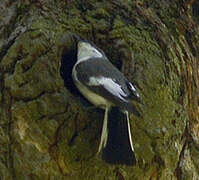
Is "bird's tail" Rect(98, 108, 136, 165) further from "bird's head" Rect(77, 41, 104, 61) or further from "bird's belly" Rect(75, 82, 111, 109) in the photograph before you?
"bird's head" Rect(77, 41, 104, 61)

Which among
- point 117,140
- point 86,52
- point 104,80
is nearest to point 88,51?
point 86,52

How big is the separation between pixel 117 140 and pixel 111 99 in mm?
204

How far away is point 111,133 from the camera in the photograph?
2.29m

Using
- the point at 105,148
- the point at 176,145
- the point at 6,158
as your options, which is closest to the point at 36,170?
the point at 6,158

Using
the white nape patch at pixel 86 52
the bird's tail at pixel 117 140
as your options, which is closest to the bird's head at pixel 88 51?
the white nape patch at pixel 86 52

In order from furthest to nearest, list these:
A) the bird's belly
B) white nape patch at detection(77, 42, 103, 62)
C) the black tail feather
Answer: white nape patch at detection(77, 42, 103, 62) < the bird's belly < the black tail feather

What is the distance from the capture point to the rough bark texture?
2.32 meters

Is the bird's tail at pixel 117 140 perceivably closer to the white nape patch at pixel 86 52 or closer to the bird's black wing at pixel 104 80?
the bird's black wing at pixel 104 80

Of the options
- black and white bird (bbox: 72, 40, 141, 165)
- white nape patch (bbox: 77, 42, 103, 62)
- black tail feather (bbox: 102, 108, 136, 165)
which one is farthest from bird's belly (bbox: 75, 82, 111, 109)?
white nape patch (bbox: 77, 42, 103, 62)

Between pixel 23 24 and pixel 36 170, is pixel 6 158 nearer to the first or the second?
pixel 36 170

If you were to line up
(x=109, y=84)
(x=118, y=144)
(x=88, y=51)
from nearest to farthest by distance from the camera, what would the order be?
1. (x=118, y=144)
2. (x=109, y=84)
3. (x=88, y=51)

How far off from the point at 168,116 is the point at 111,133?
0.42 meters

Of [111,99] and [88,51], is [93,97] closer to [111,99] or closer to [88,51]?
[111,99]

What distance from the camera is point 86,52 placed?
2697 millimetres
